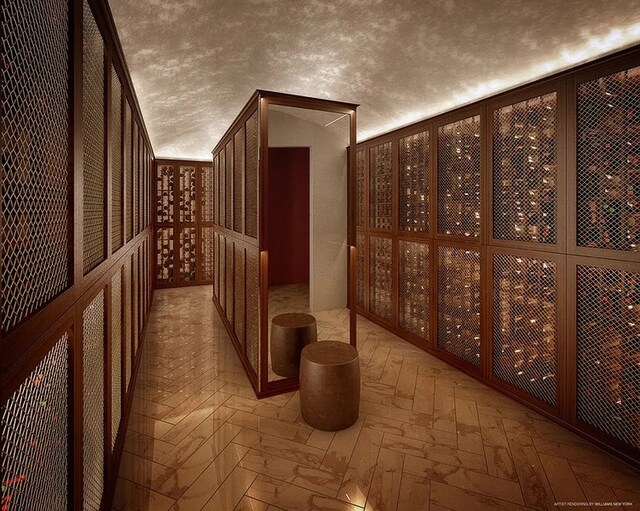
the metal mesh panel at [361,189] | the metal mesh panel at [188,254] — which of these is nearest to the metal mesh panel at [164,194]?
the metal mesh panel at [188,254]

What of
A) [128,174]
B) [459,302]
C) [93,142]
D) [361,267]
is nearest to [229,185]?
[128,174]

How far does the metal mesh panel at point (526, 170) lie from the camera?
2633mm

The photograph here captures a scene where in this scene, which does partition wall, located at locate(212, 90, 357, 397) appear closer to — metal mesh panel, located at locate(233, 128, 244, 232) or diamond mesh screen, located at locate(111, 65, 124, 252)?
metal mesh panel, located at locate(233, 128, 244, 232)

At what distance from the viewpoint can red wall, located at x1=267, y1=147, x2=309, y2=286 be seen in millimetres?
6781

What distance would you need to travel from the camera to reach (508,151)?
2.95 metres

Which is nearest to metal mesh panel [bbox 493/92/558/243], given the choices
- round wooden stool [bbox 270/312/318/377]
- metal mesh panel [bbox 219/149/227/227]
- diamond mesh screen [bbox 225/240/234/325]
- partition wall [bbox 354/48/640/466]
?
partition wall [bbox 354/48/640/466]

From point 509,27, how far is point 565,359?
2.25 metres

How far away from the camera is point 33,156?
92 cm

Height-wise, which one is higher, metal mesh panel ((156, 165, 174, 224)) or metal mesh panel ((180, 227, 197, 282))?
metal mesh panel ((156, 165, 174, 224))

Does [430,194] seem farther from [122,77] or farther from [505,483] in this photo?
[122,77]

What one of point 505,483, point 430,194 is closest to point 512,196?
point 430,194

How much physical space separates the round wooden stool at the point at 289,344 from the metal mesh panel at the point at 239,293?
55 centimetres

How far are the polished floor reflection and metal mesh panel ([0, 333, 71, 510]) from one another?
40.6 inches

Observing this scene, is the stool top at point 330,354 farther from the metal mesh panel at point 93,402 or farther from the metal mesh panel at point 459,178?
the metal mesh panel at point 459,178
